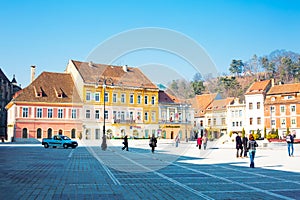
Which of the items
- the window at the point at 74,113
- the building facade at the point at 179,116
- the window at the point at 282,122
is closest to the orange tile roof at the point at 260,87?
the window at the point at 282,122

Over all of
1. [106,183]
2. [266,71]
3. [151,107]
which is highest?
[266,71]

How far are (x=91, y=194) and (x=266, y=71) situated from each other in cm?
10294

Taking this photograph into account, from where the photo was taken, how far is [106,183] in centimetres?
1277

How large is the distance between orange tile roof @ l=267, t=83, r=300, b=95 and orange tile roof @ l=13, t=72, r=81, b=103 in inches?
1550

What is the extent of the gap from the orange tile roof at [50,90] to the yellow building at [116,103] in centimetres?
156

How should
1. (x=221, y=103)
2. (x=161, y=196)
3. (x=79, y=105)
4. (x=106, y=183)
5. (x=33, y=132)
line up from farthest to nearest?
(x=221, y=103), (x=79, y=105), (x=33, y=132), (x=106, y=183), (x=161, y=196)

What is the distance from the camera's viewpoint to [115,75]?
229 ft

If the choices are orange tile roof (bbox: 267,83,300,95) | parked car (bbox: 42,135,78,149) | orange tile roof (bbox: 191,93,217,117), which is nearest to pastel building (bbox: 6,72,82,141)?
orange tile roof (bbox: 191,93,217,117)

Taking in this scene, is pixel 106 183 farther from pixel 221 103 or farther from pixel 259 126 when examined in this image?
pixel 221 103

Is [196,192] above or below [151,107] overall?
below

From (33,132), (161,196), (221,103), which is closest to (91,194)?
(161,196)

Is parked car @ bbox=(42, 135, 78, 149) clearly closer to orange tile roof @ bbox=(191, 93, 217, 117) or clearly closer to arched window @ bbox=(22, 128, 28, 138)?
orange tile roof @ bbox=(191, 93, 217, 117)

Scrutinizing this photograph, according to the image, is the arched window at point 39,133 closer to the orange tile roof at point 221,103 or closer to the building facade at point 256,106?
the orange tile roof at point 221,103

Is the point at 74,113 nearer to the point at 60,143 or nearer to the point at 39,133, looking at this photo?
the point at 39,133
